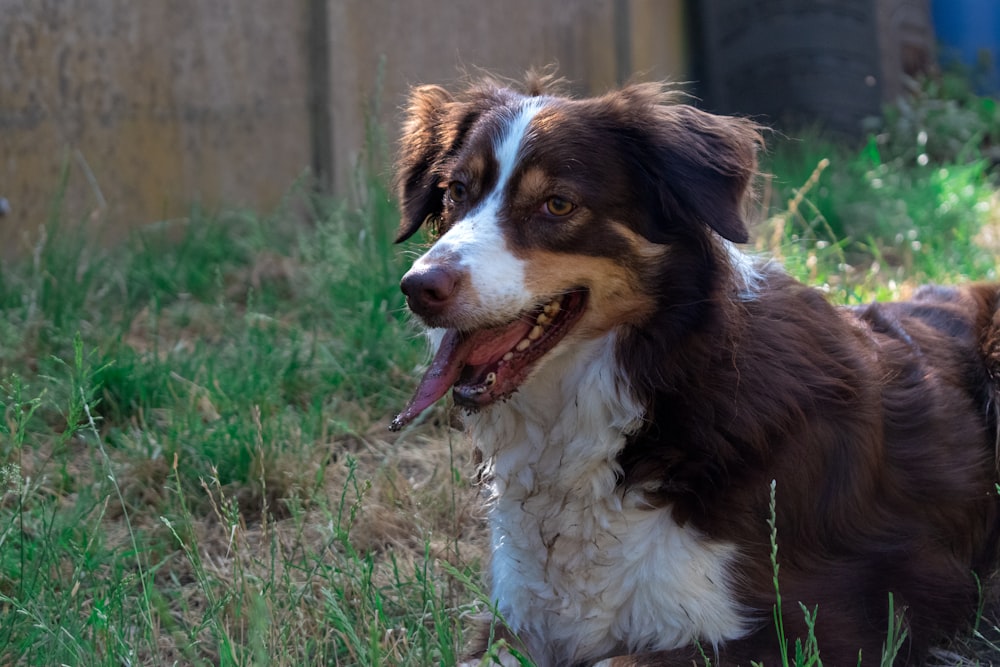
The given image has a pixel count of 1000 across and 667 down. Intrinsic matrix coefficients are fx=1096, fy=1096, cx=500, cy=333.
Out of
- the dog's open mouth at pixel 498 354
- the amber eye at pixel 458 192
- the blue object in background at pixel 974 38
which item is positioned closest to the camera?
the dog's open mouth at pixel 498 354

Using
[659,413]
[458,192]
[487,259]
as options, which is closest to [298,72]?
[458,192]

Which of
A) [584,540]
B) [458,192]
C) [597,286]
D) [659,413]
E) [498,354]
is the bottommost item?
[584,540]

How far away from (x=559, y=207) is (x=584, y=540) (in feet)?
2.49

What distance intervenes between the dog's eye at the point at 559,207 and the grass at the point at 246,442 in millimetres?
773

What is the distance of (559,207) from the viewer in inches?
98.6

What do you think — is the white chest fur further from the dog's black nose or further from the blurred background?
the blurred background

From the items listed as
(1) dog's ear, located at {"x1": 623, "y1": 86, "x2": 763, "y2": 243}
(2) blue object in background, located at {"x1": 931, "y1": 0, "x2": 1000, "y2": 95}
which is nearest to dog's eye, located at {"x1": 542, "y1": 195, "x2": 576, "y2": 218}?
(1) dog's ear, located at {"x1": 623, "y1": 86, "x2": 763, "y2": 243}

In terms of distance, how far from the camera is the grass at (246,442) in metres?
2.46

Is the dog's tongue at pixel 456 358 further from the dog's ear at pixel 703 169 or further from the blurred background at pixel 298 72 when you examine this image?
the blurred background at pixel 298 72

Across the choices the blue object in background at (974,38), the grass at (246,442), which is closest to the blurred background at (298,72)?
the grass at (246,442)

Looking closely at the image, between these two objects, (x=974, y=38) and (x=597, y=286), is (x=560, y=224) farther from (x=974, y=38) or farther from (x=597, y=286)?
(x=974, y=38)

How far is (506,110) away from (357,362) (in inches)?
59.4

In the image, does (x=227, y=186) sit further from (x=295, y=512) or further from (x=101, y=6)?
(x=295, y=512)

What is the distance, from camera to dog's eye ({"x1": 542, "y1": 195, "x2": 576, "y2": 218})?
98.4 inches
